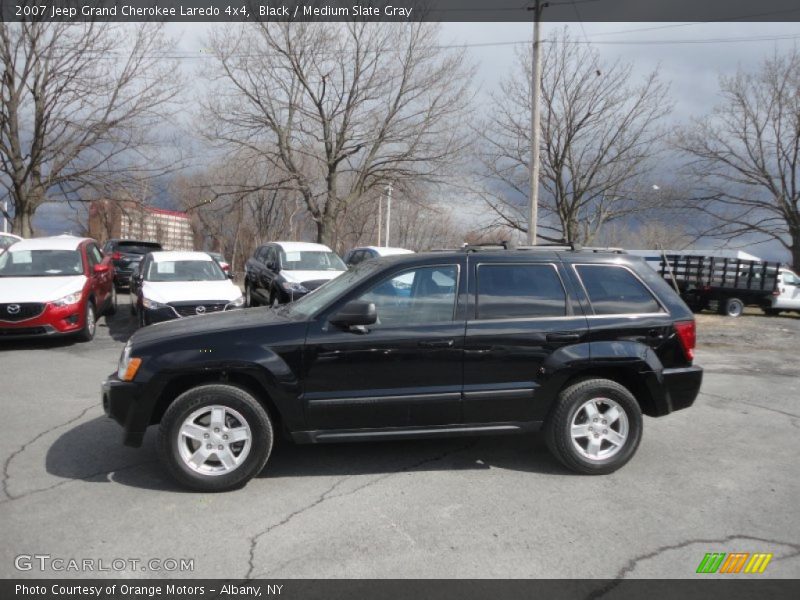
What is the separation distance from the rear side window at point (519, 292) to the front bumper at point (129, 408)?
2.54 metres

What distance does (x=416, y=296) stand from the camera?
4512 mm

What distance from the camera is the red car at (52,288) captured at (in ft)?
29.2

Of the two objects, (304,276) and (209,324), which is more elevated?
(304,276)

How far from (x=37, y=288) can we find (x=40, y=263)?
3.95ft

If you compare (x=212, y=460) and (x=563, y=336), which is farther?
(x=563, y=336)

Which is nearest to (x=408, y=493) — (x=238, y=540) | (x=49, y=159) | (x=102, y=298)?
(x=238, y=540)

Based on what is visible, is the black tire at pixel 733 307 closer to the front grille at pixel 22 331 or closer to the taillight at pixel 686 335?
the taillight at pixel 686 335

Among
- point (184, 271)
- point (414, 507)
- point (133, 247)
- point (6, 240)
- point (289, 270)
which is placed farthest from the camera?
point (133, 247)

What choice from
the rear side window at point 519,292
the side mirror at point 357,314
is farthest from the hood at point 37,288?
the rear side window at point 519,292

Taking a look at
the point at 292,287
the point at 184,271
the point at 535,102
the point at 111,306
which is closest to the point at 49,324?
the point at 184,271

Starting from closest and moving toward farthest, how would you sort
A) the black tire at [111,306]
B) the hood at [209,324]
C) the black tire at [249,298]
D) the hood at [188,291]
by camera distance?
the hood at [209,324]
the hood at [188,291]
the black tire at [111,306]
the black tire at [249,298]

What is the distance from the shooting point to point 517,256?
4.71m

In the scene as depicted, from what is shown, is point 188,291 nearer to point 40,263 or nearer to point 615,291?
point 40,263
